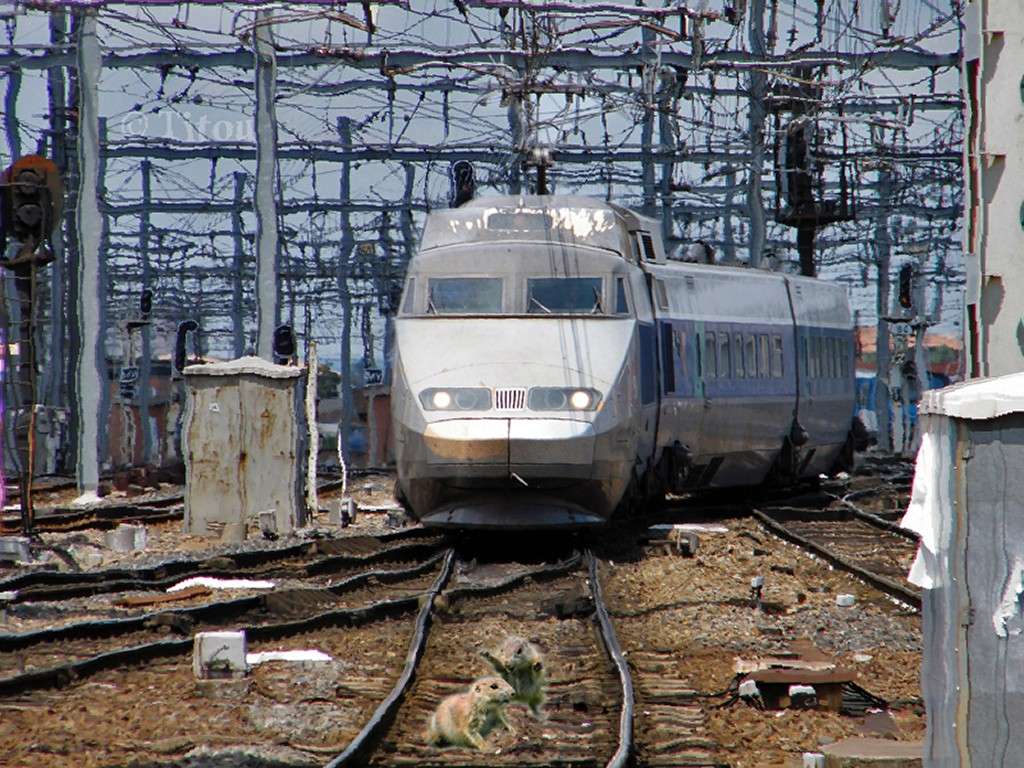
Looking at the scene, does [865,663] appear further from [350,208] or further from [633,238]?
[350,208]

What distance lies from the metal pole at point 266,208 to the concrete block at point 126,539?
893 cm

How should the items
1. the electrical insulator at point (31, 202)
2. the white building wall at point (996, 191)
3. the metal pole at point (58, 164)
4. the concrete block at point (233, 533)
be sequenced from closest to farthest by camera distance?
the white building wall at point (996, 191) → the concrete block at point (233, 533) → the electrical insulator at point (31, 202) → the metal pole at point (58, 164)

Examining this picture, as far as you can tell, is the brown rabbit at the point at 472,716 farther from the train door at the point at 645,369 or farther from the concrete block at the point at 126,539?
the concrete block at the point at 126,539

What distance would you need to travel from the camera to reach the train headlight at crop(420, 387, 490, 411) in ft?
46.9

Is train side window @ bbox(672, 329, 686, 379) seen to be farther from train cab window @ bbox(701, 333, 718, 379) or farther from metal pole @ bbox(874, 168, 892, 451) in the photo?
metal pole @ bbox(874, 168, 892, 451)

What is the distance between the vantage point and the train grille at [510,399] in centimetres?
1427

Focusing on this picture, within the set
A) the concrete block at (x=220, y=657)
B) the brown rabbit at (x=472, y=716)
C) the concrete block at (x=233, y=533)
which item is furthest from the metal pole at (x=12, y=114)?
the brown rabbit at (x=472, y=716)

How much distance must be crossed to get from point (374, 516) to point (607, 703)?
13.9m

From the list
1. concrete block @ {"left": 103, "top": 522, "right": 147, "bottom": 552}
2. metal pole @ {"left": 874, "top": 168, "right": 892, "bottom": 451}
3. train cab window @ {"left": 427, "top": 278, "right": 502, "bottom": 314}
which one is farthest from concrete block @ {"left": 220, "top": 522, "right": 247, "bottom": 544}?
metal pole @ {"left": 874, "top": 168, "right": 892, "bottom": 451}

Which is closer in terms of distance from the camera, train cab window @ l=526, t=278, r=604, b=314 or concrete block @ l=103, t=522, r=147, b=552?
train cab window @ l=526, t=278, r=604, b=314

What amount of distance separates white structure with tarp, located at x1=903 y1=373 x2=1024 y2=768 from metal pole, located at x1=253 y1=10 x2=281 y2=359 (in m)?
21.6

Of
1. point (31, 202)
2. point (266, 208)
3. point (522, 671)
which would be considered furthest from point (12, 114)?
point (522, 671)

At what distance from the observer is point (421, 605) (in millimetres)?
11602

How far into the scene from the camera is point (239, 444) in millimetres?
18250
